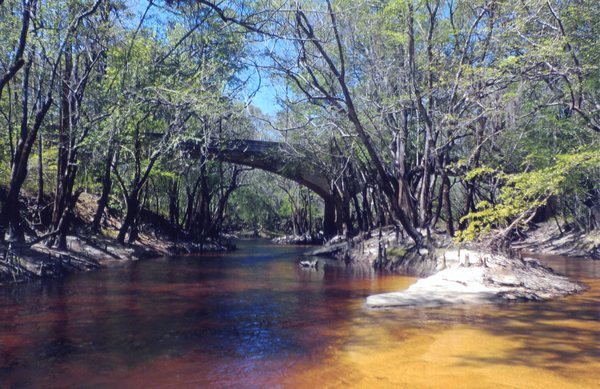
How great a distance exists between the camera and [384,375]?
21.6 ft

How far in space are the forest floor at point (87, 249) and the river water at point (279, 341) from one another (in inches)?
66.1

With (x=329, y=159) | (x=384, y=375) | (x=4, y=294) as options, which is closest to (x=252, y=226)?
(x=329, y=159)

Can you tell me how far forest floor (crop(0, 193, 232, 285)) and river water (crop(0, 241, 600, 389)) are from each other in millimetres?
1679

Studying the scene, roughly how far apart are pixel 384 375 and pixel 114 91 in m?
15.5

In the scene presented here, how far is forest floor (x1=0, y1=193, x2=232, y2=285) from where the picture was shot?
1523 cm

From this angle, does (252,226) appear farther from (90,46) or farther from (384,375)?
(384,375)

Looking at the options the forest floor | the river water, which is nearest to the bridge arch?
the forest floor

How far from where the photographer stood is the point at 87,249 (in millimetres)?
22750

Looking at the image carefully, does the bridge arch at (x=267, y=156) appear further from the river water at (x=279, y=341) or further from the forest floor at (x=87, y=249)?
the river water at (x=279, y=341)

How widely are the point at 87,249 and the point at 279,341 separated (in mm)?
17165

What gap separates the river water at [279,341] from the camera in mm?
6449

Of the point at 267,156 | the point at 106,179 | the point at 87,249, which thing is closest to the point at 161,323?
the point at 87,249

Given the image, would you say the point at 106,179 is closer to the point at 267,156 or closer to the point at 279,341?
the point at 267,156

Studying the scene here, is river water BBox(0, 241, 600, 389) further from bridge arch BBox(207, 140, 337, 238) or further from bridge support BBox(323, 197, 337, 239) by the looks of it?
bridge support BBox(323, 197, 337, 239)
